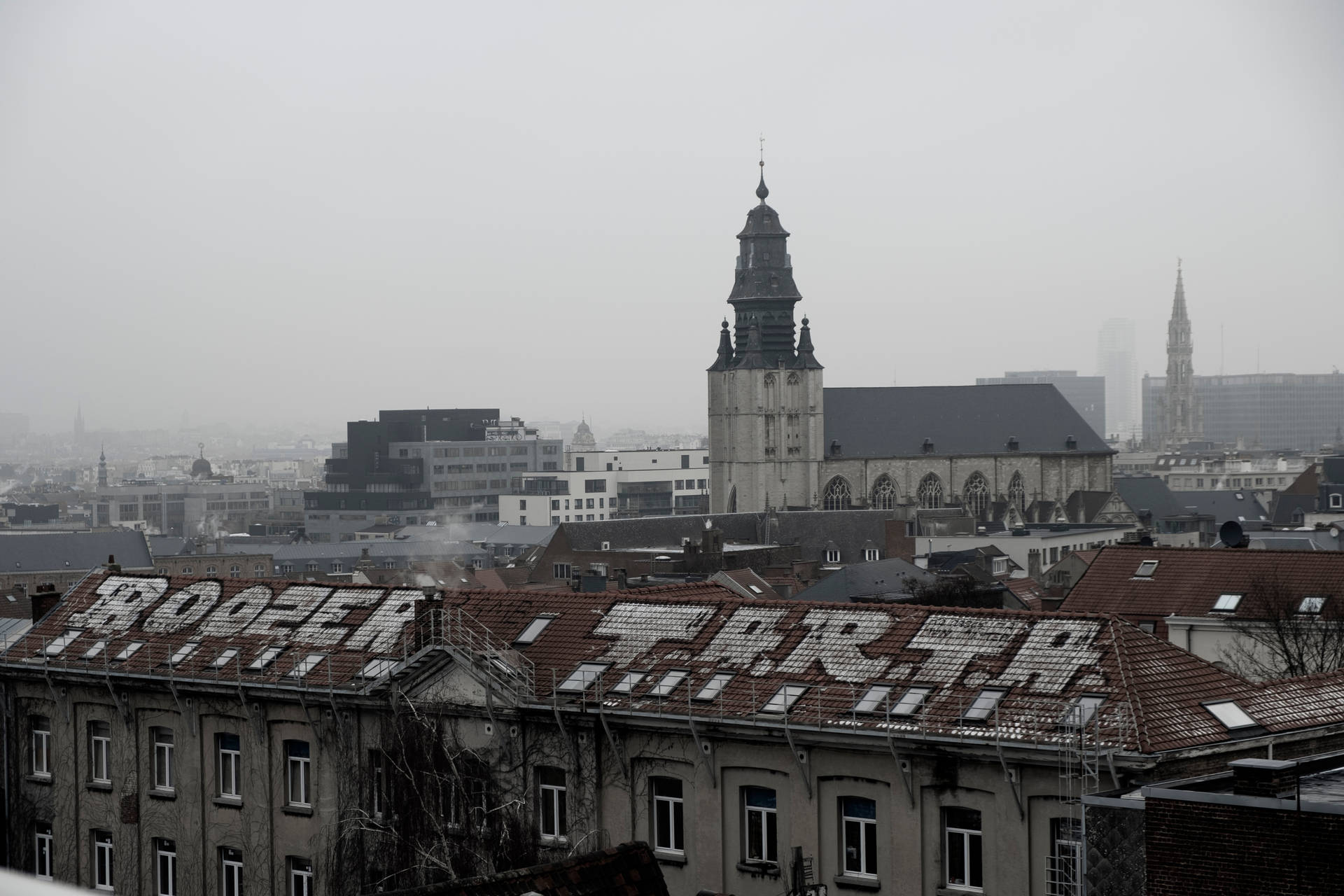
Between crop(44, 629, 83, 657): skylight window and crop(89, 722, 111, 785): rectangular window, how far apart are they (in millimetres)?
2216

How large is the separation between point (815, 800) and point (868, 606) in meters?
4.50

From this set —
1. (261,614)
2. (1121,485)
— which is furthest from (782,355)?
(261,614)

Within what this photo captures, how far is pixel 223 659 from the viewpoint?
3453 cm

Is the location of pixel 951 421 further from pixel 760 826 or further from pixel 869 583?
pixel 760 826

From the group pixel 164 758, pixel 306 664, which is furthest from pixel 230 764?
pixel 306 664

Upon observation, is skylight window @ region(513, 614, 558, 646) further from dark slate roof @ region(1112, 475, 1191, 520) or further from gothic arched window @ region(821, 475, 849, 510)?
dark slate roof @ region(1112, 475, 1191, 520)

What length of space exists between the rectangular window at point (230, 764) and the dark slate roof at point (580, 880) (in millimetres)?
14757

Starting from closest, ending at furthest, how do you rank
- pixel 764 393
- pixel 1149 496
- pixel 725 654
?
pixel 725 654 < pixel 764 393 < pixel 1149 496

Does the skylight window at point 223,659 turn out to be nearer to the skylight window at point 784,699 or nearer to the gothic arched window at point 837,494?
the skylight window at point 784,699

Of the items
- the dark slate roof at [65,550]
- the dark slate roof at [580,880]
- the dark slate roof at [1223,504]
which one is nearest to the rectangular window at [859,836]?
the dark slate roof at [580,880]

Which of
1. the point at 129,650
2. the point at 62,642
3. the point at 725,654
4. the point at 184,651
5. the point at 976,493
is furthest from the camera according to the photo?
the point at 976,493

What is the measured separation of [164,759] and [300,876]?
440 cm

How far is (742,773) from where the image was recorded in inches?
1081

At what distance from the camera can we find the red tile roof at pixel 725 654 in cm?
2553
